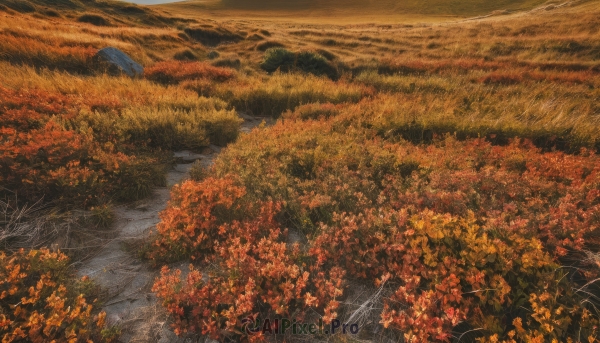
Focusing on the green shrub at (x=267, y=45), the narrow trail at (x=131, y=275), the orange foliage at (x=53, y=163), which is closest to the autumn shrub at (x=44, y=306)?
the narrow trail at (x=131, y=275)

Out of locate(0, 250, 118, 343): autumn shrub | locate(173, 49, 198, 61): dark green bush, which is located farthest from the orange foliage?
locate(173, 49, 198, 61): dark green bush

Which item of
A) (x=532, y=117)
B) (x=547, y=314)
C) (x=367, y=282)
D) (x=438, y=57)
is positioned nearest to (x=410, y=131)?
(x=532, y=117)

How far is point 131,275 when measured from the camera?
364 centimetres

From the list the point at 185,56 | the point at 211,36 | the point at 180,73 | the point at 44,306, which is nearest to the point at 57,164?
the point at 44,306

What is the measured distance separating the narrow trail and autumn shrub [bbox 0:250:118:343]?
19cm

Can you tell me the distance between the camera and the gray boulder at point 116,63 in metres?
12.6

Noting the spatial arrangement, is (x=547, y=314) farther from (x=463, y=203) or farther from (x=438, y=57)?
(x=438, y=57)

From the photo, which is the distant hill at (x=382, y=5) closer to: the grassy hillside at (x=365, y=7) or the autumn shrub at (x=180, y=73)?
the grassy hillside at (x=365, y=7)

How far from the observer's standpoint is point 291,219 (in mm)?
4367

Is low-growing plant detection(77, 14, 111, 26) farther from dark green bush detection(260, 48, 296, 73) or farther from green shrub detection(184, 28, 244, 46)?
dark green bush detection(260, 48, 296, 73)

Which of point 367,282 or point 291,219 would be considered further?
point 291,219

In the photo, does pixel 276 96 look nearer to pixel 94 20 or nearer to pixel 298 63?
pixel 298 63

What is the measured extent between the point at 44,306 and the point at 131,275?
917 mm

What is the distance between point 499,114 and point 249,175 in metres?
7.32
